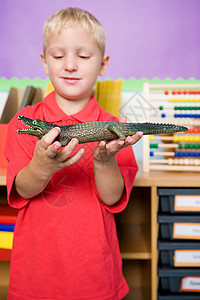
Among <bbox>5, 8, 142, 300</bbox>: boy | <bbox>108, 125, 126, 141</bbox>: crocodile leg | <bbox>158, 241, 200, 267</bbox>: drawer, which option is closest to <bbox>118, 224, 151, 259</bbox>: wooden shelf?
<bbox>158, 241, 200, 267</bbox>: drawer

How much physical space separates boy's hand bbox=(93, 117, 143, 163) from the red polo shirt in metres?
0.13

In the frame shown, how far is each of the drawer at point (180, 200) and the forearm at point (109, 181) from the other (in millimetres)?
296

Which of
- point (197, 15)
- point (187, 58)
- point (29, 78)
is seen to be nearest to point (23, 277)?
point (29, 78)

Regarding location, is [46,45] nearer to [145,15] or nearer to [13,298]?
[13,298]

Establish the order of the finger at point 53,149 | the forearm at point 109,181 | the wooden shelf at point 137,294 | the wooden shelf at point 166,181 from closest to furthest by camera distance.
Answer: the finger at point 53,149 < the forearm at point 109,181 < the wooden shelf at point 166,181 < the wooden shelf at point 137,294

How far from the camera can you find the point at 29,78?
191cm

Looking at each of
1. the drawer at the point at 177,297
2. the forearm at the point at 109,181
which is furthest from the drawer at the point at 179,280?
the forearm at the point at 109,181

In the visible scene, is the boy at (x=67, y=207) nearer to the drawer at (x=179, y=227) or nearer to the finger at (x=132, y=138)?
the finger at (x=132, y=138)

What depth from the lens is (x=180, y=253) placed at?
111 cm

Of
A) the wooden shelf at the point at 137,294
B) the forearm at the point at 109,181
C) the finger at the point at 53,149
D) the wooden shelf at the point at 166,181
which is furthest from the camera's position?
the wooden shelf at the point at 137,294

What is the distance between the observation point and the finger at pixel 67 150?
0.66m

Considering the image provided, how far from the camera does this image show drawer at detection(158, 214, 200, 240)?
1092 mm

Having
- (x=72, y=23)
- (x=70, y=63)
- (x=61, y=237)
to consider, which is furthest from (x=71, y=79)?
(x=61, y=237)

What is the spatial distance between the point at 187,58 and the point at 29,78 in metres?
0.97
